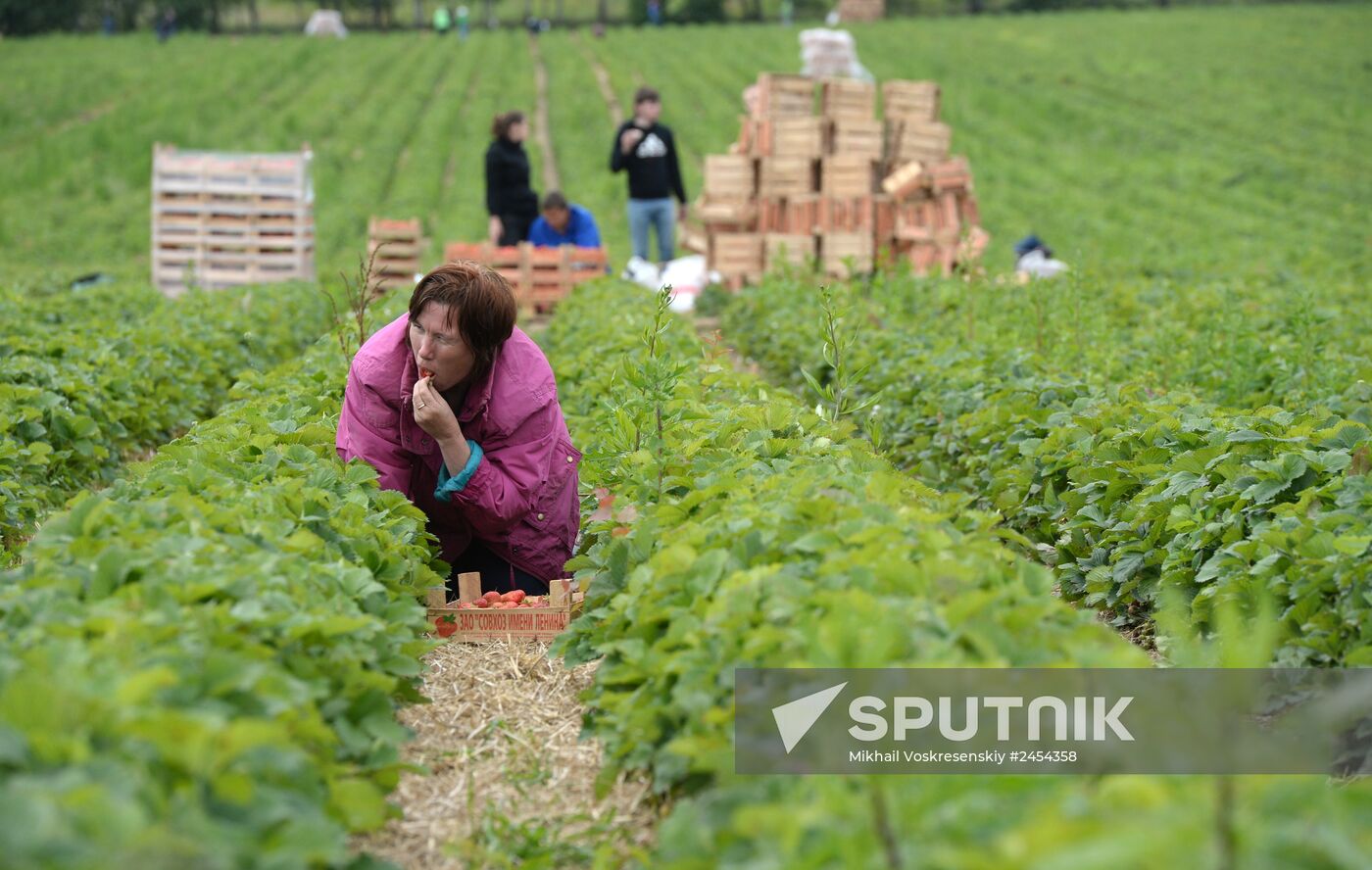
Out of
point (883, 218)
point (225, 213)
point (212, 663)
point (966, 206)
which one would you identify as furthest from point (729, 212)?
point (212, 663)

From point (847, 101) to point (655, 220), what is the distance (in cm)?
247

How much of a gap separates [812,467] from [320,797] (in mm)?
1881

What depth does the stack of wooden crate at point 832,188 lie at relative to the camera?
13703 millimetres

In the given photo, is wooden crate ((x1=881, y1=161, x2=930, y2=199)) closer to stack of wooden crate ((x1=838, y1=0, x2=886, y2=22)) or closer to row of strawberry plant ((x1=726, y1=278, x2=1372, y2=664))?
row of strawberry plant ((x1=726, y1=278, x2=1372, y2=664))

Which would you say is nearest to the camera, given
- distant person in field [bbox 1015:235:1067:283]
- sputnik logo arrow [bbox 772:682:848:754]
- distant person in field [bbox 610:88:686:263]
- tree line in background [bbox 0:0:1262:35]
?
sputnik logo arrow [bbox 772:682:848:754]

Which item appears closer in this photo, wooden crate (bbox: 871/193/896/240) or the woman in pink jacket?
the woman in pink jacket

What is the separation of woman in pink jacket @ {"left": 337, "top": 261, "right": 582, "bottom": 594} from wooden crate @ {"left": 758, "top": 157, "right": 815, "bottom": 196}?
9.28 metres

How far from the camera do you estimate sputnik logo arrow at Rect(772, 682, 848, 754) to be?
2648 millimetres

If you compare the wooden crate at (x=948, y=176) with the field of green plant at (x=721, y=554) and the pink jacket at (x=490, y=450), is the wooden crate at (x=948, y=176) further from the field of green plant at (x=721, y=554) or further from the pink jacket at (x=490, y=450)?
the pink jacket at (x=490, y=450)

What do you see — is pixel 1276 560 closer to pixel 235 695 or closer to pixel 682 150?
pixel 235 695

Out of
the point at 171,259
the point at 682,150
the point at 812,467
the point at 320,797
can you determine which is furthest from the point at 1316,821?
the point at 682,150

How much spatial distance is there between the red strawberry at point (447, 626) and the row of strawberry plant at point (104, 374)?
1.92 m

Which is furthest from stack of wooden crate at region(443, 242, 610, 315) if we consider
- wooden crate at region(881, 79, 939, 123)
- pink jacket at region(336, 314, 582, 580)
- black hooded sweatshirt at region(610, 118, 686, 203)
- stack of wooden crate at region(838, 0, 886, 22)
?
stack of wooden crate at region(838, 0, 886, 22)

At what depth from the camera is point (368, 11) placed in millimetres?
71188
